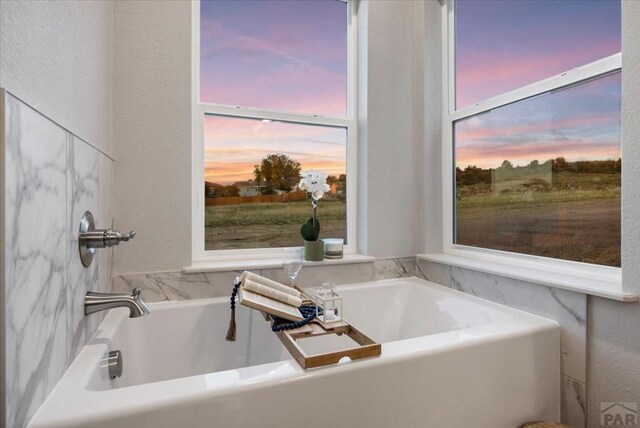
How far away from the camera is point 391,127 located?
2182 mm

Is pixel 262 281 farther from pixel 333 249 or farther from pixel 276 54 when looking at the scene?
pixel 276 54

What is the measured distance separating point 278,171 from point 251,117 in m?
0.35

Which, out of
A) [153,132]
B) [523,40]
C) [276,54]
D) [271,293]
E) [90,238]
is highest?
[276,54]

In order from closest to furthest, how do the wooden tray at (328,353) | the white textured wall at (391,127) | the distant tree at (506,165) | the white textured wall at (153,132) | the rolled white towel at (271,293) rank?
the wooden tray at (328,353) < the rolled white towel at (271,293) < the white textured wall at (153,132) < the distant tree at (506,165) < the white textured wall at (391,127)

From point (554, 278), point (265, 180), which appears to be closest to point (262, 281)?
point (265, 180)

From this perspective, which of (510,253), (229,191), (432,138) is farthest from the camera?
(432,138)

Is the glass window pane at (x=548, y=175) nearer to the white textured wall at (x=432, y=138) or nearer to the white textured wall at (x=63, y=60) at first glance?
the white textured wall at (x=432, y=138)

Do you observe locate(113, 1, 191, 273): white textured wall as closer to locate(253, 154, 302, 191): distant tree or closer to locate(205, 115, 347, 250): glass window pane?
locate(205, 115, 347, 250): glass window pane

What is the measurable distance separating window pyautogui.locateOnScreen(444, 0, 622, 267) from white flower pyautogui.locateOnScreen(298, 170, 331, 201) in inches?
32.2

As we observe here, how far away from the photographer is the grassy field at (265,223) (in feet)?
6.40

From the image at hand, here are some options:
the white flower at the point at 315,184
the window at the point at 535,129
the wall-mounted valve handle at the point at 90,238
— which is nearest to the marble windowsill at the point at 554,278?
the window at the point at 535,129

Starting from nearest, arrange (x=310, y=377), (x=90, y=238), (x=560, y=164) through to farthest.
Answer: (x=310, y=377) < (x=90, y=238) < (x=560, y=164)

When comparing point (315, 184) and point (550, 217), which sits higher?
point (315, 184)

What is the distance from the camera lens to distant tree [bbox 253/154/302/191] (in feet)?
6.78
